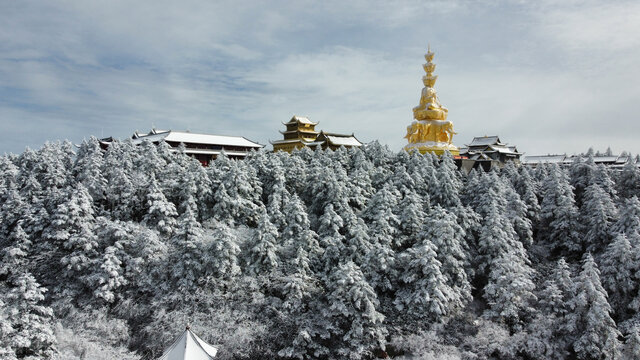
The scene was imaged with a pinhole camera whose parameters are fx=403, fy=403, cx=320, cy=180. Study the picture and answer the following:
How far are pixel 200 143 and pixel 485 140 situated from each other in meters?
39.3

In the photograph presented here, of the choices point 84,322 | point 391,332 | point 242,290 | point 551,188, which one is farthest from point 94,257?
point 551,188

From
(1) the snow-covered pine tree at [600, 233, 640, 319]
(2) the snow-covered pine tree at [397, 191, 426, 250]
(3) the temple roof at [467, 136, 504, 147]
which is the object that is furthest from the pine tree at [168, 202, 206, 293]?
(3) the temple roof at [467, 136, 504, 147]

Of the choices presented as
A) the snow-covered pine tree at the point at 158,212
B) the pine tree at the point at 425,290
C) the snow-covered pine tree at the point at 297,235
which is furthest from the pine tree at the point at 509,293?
the snow-covered pine tree at the point at 158,212

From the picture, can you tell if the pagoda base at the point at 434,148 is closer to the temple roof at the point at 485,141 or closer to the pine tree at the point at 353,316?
the temple roof at the point at 485,141

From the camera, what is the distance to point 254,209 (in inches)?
1141

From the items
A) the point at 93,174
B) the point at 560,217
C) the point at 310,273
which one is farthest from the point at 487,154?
the point at 93,174

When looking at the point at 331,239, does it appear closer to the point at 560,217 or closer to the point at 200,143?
the point at 560,217

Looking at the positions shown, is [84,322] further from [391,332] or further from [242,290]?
[391,332]

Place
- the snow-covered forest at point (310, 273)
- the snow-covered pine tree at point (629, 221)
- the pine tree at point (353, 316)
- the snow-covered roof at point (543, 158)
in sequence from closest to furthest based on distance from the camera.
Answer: the pine tree at point (353, 316), the snow-covered forest at point (310, 273), the snow-covered pine tree at point (629, 221), the snow-covered roof at point (543, 158)

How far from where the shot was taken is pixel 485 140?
57.8 metres

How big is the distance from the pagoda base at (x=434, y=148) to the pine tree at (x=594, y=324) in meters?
25.5

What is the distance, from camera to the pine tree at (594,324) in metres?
18.7

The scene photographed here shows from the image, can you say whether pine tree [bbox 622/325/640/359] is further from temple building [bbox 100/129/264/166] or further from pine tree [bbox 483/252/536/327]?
temple building [bbox 100/129/264/166]

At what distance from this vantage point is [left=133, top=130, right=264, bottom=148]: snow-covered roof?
4719cm
